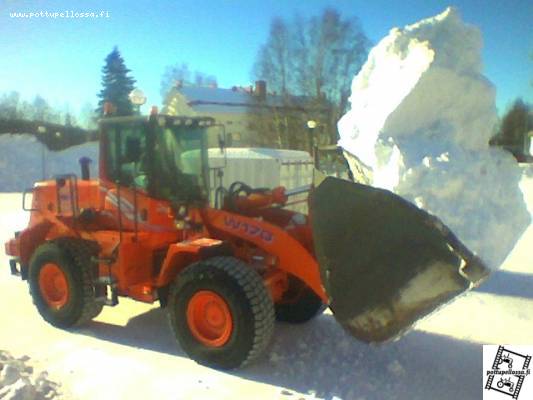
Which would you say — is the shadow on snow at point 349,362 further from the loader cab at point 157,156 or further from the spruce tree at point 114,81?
the spruce tree at point 114,81

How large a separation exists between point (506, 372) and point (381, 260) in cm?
129

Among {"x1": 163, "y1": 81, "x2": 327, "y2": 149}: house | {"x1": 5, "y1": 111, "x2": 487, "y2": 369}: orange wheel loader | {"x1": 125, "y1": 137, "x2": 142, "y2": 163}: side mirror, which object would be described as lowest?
{"x1": 5, "y1": 111, "x2": 487, "y2": 369}: orange wheel loader

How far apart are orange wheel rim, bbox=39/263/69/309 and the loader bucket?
285 centimetres

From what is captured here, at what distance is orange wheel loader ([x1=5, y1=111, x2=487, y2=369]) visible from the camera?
3.41 metres

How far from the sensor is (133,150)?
4266mm

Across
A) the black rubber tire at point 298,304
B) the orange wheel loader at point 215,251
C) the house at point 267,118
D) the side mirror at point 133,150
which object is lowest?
the black rubber tire at point 298,304

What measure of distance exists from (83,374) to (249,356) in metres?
1.32

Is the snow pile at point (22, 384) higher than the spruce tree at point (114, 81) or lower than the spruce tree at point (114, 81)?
lower

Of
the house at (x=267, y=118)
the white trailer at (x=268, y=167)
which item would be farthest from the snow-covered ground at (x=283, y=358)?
the house at (x=267, y=118)

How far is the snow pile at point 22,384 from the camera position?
3318mm

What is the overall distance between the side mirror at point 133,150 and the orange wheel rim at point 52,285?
5.06 feet

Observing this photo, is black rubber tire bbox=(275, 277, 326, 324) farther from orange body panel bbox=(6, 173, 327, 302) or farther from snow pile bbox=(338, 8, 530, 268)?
snow pile bbox=(338, 8, 530, 268)

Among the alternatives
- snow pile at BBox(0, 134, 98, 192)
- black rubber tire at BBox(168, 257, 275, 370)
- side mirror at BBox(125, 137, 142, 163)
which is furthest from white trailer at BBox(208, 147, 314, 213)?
snow pile at BBox(0, 134, 98, 192)

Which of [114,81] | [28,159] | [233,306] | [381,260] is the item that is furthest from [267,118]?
[381,260]
